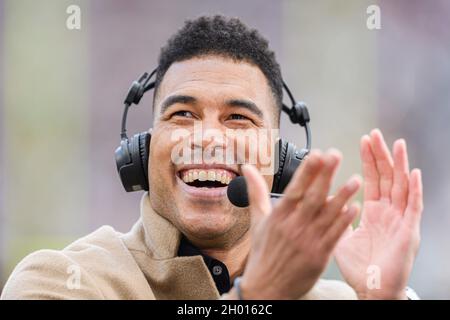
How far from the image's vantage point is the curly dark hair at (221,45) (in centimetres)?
203

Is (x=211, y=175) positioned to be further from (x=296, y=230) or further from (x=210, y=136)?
(x=296, y=230)

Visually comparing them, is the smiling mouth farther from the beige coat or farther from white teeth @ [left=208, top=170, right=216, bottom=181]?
the beige coat

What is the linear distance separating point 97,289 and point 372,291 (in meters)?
0.61

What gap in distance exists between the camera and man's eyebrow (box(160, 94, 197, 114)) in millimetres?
1950

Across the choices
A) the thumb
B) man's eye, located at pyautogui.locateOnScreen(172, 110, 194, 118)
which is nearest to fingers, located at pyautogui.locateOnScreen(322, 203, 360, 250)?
the thumb

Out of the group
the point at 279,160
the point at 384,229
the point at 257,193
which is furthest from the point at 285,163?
the point at 257,193

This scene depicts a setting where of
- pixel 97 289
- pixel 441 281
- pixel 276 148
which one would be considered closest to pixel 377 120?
pixel 441 281

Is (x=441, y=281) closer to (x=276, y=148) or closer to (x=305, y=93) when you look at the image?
(x=305, y=93)

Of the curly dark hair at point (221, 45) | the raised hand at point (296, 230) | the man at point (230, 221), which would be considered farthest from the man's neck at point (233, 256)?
the raised hand at point (296, 230)

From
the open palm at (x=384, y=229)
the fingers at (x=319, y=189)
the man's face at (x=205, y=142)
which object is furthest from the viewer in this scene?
the man's face at (x=205, y=142)

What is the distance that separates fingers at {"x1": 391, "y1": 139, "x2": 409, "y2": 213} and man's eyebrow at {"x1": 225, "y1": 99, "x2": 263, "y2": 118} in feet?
1.81

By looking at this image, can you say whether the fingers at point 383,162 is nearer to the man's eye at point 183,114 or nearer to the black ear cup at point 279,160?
the black ear cup at point 279,160

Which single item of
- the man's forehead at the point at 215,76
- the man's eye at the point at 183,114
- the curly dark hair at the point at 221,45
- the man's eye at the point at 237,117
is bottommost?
the man's eye at the point at 237,117

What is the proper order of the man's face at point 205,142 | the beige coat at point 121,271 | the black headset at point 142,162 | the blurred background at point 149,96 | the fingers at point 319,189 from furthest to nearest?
the blurred background at point 149,96, the black headset at point 142,162, the man's face at point 205,142, the beige coat at point 121,271, the fingers at point 319,189
